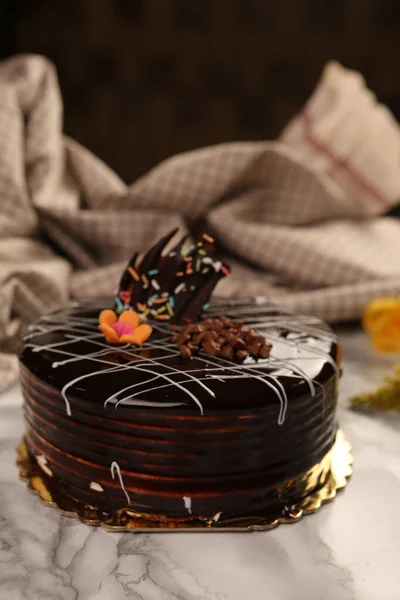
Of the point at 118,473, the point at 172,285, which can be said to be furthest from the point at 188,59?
the point at 118,473

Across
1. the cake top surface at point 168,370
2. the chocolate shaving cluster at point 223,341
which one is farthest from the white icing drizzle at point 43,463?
the chocolate shaving cluster at point 223,341

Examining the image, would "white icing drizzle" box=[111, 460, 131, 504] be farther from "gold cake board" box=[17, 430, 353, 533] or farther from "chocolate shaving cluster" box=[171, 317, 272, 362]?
"chocolate shaving cluster" box=[171, 317, 272, 362]

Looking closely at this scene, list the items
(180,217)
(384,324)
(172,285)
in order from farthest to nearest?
(180,217) → (384,324) → (172,285)

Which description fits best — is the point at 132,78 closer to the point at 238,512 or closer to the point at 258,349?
the point at 258,349

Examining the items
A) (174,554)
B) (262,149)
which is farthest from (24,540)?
(262,149)

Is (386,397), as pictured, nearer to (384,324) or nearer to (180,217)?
(384,324)

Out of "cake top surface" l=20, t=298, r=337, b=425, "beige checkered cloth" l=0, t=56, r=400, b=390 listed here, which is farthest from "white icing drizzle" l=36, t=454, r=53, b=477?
"beige checkered cloth" l=0, t=56, r=400, b=390
